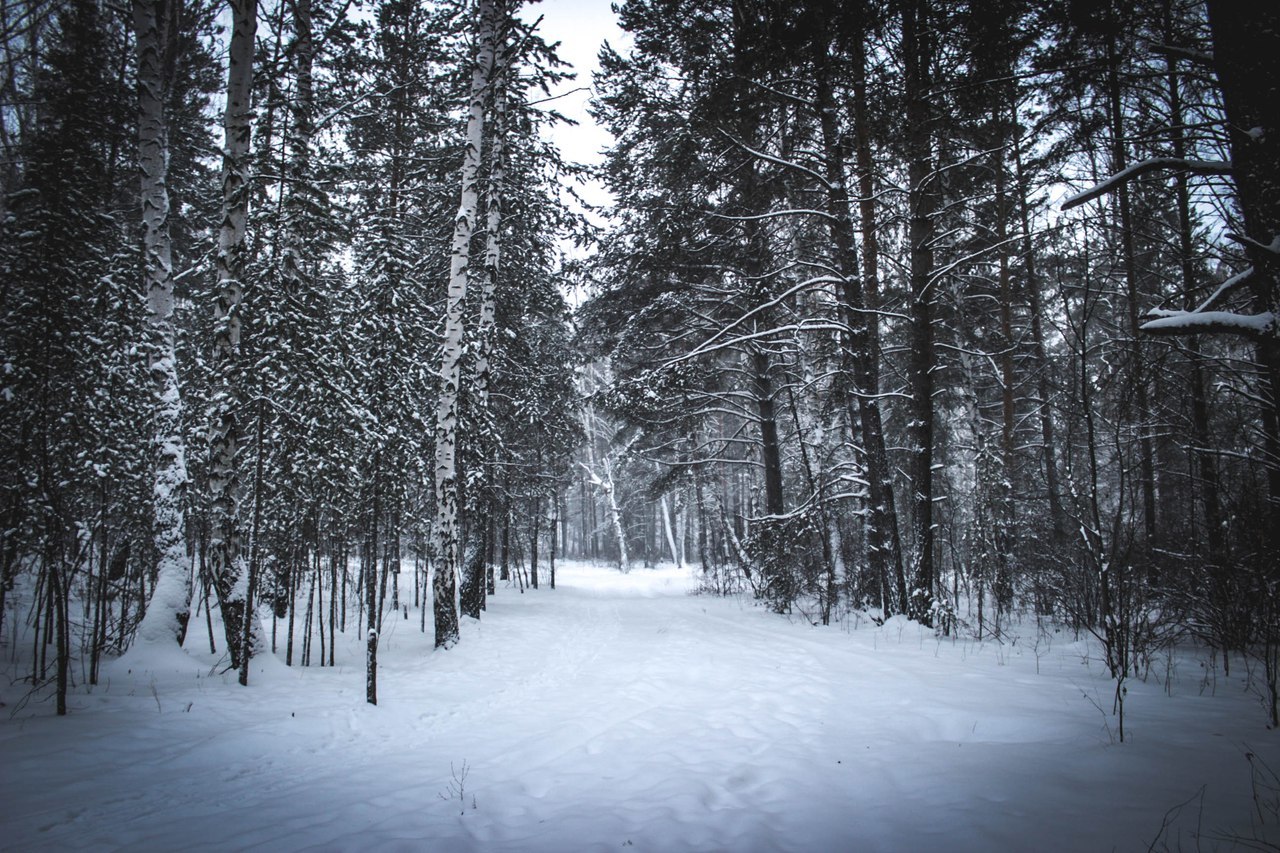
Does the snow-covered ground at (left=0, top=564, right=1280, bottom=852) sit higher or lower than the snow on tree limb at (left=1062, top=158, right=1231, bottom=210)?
lower

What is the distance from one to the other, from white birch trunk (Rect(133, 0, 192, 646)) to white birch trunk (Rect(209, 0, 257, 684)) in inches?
25.1

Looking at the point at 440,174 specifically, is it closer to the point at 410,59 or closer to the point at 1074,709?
the point at 410,59

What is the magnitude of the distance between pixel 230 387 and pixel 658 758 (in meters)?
6.87

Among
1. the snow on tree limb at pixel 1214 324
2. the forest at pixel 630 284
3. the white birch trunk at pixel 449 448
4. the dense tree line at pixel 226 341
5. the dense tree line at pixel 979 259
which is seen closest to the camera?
the snow on tree limb at pixel 1214 324

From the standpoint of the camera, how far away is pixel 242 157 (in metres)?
6.64

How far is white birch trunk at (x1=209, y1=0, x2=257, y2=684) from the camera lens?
648cm

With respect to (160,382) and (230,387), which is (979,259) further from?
(160,382)

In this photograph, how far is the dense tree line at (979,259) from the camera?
459 centimetres

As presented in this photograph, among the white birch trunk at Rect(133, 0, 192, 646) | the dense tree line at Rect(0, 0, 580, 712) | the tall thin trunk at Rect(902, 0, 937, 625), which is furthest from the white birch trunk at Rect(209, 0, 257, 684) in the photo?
the tall thin trunk at Rect(902, 0, 937, 625)

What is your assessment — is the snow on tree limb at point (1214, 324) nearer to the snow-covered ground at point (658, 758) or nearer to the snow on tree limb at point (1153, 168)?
the snow on tree limb at point (1153, 168)

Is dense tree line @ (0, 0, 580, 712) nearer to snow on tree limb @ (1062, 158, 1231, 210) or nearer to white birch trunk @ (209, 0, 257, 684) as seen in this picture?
white birch trunk @ (209, 0, 257, 684)

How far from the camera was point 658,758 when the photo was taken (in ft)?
12.6

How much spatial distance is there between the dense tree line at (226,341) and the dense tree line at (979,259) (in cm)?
402

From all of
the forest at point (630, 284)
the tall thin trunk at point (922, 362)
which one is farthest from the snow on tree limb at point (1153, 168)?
the tall thin trunk at point (922, 362)
